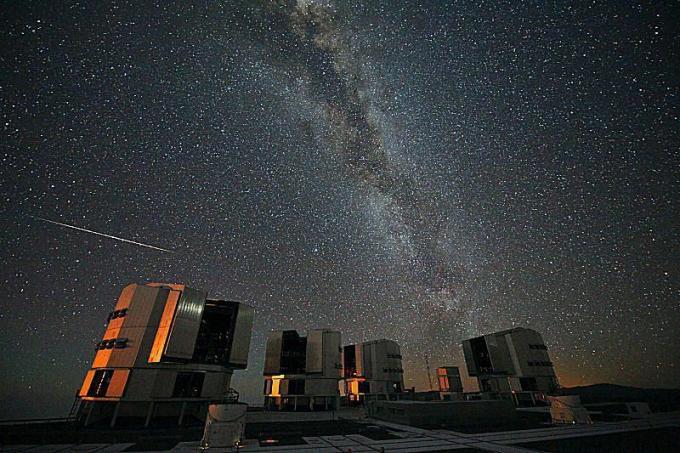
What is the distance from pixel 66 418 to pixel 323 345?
109 feet

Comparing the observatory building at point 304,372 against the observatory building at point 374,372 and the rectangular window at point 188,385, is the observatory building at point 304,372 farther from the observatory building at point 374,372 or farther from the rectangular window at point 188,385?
the rectangular window at point 188,385

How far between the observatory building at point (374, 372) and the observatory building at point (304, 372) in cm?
1399

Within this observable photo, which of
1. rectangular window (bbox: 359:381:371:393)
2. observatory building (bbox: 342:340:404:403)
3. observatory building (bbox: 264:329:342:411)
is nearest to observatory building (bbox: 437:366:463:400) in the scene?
observatory building (bbox: 342:340:404:403)

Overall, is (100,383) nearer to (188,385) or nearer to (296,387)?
(188,385)

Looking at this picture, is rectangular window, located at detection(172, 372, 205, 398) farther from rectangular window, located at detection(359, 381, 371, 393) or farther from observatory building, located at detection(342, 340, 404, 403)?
rectangular window, located at detection(359, 381, 371, 393)

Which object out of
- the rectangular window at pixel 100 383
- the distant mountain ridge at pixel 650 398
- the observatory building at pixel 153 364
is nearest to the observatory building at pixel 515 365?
the distant mountain ridge at pixel 650 398

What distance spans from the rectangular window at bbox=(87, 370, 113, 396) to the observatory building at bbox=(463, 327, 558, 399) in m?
60.8

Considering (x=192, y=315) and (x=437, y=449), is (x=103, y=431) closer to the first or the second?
(x=192, y=315)

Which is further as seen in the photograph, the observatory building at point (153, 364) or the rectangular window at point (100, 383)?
the observatory building at point (153, 364)

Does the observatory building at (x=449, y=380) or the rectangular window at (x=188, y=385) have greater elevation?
the observatory building at (x=449, y=380)

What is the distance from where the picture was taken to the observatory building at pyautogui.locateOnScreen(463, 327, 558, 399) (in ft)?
181

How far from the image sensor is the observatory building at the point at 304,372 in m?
51.3

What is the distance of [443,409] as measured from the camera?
29094 mm

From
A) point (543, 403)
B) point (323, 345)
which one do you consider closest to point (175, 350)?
point (323, 345)
